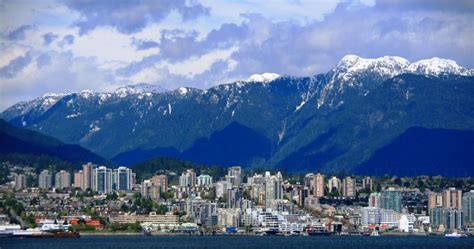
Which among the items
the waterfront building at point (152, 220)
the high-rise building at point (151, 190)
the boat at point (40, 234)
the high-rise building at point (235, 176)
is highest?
the high-rise building at point (235, 176)

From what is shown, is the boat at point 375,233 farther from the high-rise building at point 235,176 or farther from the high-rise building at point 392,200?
the high-rise building at point 235,176

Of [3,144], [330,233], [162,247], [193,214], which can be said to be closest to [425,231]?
[330,233]

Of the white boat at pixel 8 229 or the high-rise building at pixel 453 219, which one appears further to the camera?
the high-rise building at pixel 453 219

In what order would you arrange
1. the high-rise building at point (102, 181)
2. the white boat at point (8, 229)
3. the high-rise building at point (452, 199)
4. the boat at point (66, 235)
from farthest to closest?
1. the high-rise building at point (102, 181)
2. the high-rise building at point (452, 199)
3. the boat at point (66, 235)
4. the white boat at point (8, 229)

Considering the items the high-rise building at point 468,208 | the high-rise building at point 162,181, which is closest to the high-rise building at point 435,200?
the high-rise building at point 468,208

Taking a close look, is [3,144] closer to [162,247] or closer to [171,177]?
[171,177]

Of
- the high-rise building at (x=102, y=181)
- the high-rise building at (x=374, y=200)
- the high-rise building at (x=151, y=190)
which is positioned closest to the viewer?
the high-rise building at (x=374, y=200)

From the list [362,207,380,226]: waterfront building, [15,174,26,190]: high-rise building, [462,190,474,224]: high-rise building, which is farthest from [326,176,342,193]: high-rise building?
[15,174,26,190]: high-rise building

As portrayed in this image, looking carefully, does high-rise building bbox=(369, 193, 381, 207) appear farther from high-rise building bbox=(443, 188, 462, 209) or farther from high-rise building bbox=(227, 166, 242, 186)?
high-rise building bbox=(227, 166, 242, 186)
